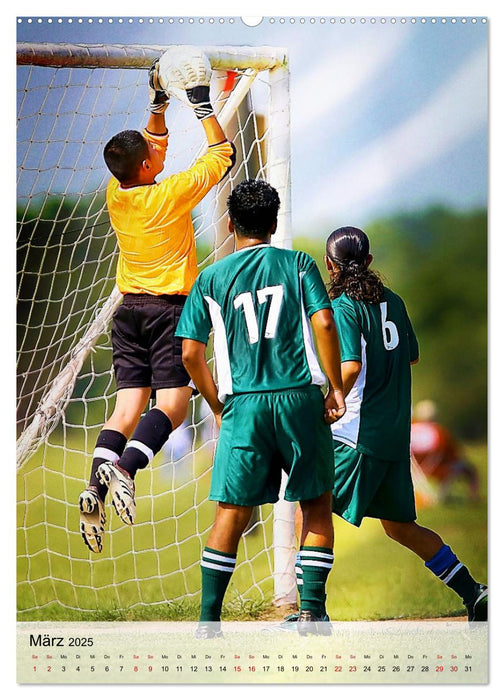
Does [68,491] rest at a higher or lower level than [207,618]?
higher

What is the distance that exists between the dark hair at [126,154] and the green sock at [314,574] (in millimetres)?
1723

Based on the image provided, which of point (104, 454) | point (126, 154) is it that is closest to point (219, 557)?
point (104, 454)

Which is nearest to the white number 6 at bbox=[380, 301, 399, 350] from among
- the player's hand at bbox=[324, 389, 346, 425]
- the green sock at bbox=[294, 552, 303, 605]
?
the player's hand at bbox=[324, 389, 346, 425]

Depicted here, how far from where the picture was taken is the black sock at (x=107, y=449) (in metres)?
4.32

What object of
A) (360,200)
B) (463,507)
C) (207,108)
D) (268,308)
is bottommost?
(463,507)

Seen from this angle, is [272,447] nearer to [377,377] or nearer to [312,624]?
[377,377]

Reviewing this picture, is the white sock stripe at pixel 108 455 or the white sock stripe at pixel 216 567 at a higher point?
the white sock stripe at pixel 108 455

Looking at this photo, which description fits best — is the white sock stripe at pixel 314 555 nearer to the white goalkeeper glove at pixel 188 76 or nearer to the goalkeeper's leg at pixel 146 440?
the goalkeeper's leg at pixel 146 440

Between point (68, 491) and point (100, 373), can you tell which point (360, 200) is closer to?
point (100, 373)

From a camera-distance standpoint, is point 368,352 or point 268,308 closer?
point 268,308

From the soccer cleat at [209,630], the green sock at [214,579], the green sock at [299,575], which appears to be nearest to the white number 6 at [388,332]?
the green sock at [299,575]

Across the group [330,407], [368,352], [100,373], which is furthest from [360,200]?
[100,373]

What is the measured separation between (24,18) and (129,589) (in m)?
2.47

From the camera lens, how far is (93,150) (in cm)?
439
